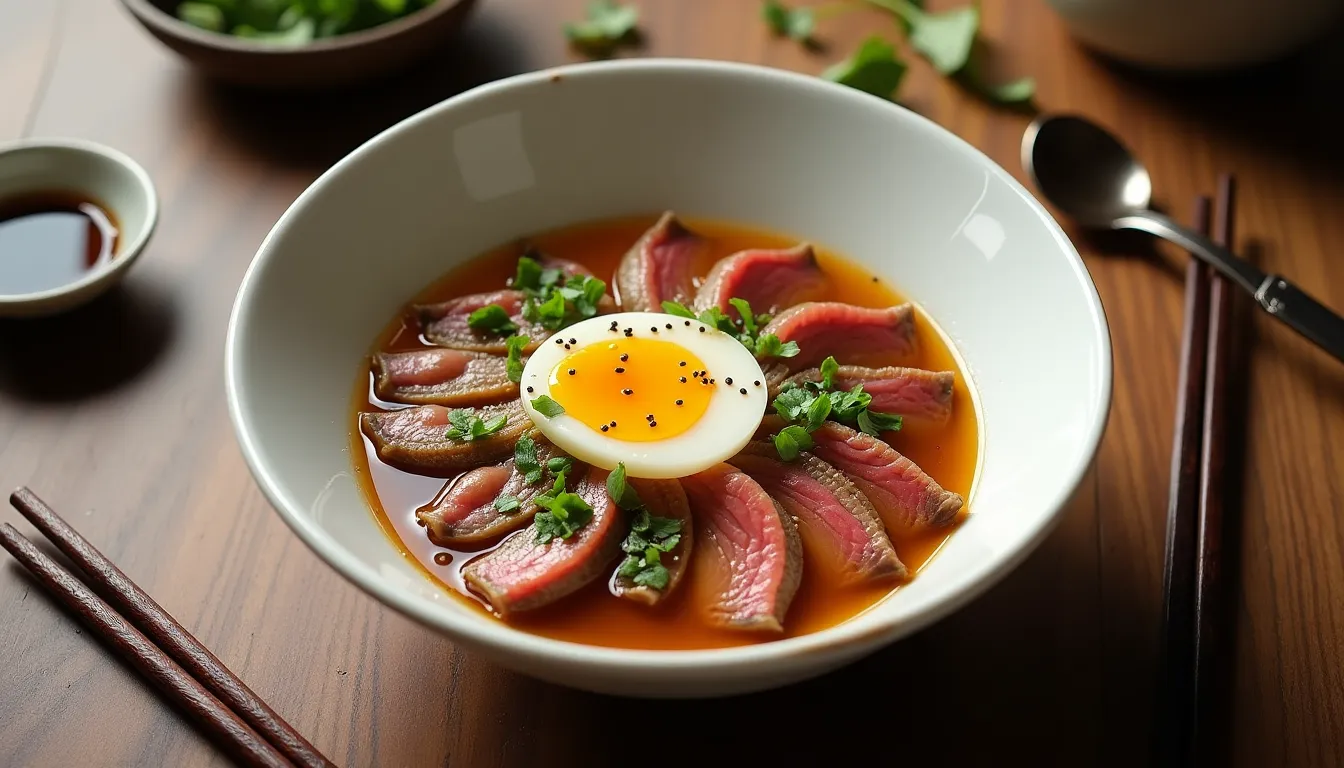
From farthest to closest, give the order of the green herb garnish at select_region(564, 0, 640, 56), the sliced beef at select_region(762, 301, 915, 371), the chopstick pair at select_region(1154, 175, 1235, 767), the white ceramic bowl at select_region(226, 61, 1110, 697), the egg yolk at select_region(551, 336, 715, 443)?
the green herb garnish at select_region(564, 0, 640, 56) → the sliced beef at select_region(762, 301, 915, 371) → the egg yolk at select_region(551, 336, 715, 443) → the chopstick pair at select_region(1154, 175, 1235, 767) → the white ceramic bowl at select_region(226, 61, 1110, 697)

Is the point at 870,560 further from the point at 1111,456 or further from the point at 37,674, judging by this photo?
the point at 37,674

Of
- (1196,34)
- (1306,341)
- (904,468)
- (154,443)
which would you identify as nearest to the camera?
(904,468)

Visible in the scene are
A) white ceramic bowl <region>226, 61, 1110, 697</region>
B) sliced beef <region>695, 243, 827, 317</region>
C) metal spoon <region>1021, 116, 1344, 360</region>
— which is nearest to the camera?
white ceramic bowl <region>226, 61, 1110, 697</region>

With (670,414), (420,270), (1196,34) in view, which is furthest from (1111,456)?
(420,270)

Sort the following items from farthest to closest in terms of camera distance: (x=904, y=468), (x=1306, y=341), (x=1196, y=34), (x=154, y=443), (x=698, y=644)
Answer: (x=1196, y=34)
(x=1306, y=341)
(x=154, y=443)
(x=904, y=468)
(x=698, y=644)

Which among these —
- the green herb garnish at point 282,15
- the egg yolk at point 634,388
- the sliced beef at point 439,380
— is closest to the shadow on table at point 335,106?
the green herb garnish at point 282,15

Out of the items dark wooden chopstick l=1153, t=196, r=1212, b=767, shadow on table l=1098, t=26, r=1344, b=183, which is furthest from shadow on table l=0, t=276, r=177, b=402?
shadow on table l=1098, t=26, r=1344, b=183

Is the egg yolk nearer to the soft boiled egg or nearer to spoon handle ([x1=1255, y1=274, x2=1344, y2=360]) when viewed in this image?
the soft boiled egg
